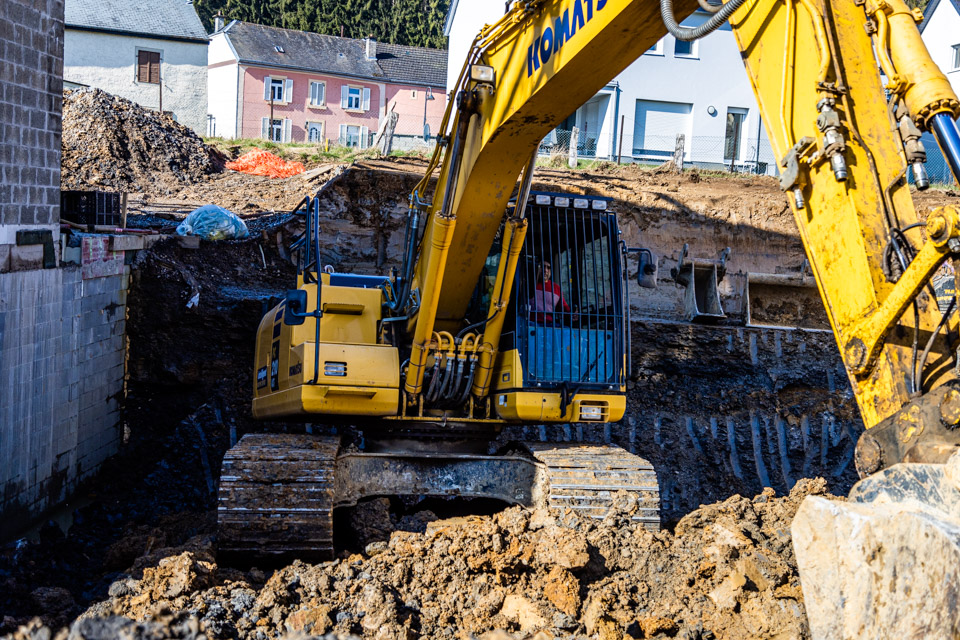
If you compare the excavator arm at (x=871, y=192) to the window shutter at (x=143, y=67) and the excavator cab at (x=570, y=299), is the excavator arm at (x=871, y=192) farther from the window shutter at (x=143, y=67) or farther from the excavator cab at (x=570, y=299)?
the window shutter at (x=143, y=67)

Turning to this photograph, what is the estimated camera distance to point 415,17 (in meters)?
51.7

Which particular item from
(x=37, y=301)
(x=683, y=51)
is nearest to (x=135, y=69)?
(x=683, y=51)

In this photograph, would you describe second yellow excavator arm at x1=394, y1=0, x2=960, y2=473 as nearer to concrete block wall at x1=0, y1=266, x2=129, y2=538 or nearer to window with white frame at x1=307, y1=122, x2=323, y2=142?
concrete block wall at x1=0, y1=266, x2=129, y2=538

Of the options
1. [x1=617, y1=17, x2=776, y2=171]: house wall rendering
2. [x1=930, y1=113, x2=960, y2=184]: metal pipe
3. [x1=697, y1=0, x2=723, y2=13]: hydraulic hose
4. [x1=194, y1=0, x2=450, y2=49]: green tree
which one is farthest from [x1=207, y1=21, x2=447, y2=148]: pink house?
[x1=930, y1=113, x2=960, y2=184]: metal pipe

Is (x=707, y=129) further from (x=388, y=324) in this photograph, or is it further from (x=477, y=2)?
(x=388, y=324)

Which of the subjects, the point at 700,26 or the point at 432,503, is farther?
the point at 432,503

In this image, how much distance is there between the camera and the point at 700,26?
14.7 ft

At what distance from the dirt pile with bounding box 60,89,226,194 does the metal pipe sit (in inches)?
627

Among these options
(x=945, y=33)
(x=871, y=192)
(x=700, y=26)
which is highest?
(x=945, y=33)

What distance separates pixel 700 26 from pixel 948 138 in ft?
4.39

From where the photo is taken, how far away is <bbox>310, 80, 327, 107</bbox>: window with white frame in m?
41.3

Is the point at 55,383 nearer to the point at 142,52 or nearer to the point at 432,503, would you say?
the point at 432,503

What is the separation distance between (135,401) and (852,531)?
9.43 meters

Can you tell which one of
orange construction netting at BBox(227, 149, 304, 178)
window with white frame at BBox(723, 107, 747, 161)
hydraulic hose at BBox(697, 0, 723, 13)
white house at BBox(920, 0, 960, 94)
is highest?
white house at BBox(920, 0, 960, 94)
